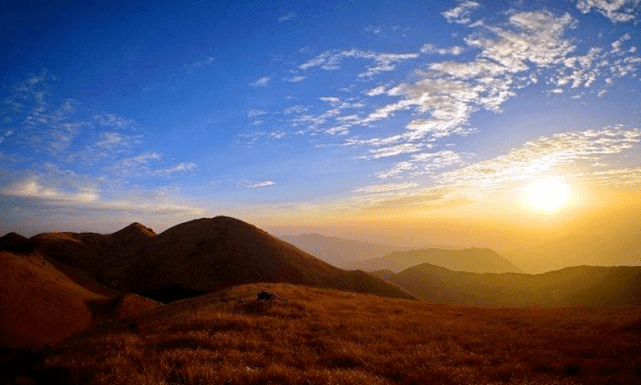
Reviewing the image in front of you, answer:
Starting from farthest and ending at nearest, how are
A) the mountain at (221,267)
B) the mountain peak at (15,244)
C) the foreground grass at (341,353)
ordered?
1. the mountain at (221,267)
2. the mountain peak at (15,244)
3. the foreground grass at (341,353)

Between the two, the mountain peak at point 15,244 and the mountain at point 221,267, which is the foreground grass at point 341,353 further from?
the mountain peak at point 15,244

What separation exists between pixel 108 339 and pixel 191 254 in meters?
67.0

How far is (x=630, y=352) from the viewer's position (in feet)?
45.0

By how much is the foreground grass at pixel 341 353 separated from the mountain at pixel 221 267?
161 ft

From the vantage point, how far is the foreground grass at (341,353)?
30.6 feet

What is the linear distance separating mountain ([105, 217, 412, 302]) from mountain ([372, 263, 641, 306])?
→ 33.1 meters

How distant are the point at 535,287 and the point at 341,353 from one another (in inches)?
3658

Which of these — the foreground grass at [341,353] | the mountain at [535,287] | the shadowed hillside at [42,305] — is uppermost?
the foreground grass at [341,353]

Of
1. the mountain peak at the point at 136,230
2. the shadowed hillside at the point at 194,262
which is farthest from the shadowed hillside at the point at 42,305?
the mountain peak at the point at 136,230

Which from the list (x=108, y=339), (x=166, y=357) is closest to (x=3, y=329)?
(x=108, y=339)

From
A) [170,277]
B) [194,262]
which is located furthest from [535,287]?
[170,277]

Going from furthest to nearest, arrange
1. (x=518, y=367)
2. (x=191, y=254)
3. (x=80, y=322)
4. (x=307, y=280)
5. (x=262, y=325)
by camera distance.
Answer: (x=191, y=254) < (x=307, y=280) < (x=80, y=322) < (x=262, y=325) < (x=518, y=367)

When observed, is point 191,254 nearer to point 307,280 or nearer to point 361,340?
point 307,280

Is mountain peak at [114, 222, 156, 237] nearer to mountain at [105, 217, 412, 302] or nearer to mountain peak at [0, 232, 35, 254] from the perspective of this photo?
mountain at [105, 217, 412, 302]
